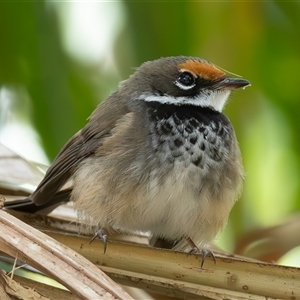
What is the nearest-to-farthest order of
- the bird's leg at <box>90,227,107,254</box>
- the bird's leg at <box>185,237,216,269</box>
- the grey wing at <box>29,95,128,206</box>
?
the bird's leg at <box>185,237,216,269</box>
the bird's leg at <box>90,227,107,254</box>
the grey wing at <box>29,95,128,206</box>

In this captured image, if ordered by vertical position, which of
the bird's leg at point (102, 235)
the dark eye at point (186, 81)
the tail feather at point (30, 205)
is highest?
the dark eye at point (186, 81)

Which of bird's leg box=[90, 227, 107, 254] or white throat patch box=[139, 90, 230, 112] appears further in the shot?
white throat patch box=[139, 90, 230, 112]

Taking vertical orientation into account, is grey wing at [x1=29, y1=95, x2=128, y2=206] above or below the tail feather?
above

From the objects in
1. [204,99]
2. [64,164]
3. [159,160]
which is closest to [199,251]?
[159,160]

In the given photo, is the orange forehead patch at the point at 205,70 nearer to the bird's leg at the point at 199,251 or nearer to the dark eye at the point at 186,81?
the dark eye at the point at 186,81

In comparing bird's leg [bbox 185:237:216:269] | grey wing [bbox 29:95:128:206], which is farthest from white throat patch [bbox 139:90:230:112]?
bird's leg [bbox 185:237:216:269]

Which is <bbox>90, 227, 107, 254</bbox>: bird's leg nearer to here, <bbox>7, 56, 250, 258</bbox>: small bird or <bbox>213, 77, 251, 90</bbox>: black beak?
<bbox>7, 56, 250, 258</bbox>: small bird

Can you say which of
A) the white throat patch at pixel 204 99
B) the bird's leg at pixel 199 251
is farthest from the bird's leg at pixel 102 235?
the white throat patch at pixel 204 99

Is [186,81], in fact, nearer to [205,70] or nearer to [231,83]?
[205,70]
